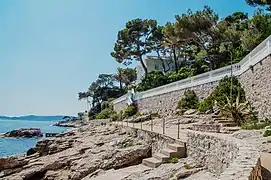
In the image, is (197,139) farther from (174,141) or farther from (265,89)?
(265,89)

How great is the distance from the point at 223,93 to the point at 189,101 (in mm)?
4808

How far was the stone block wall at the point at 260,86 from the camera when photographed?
1480cm

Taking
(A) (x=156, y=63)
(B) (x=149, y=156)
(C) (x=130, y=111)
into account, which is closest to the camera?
(B) (x=149, y=156)

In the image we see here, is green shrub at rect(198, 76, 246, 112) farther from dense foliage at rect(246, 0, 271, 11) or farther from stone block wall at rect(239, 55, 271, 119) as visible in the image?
dense foliage at rect(246, 0, 271, 11)

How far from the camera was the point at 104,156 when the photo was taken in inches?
581

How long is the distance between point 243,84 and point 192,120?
3.73 meters

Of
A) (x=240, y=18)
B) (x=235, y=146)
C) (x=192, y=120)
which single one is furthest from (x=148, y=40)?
(x=235, y=146)

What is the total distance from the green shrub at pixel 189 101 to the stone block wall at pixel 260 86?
20.3ft

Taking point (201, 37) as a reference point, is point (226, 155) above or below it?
below

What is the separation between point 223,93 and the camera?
19.9m

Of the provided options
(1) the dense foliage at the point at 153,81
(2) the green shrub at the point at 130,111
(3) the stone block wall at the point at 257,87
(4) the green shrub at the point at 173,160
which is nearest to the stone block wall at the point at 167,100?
(3) the stone block wall at the point at 257,87

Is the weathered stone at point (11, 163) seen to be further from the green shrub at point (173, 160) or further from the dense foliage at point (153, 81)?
the dense foliage at point (153, 81)

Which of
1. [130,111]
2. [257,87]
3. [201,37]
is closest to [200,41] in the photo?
[201,37]

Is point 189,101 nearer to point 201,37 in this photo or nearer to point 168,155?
point 201,37
